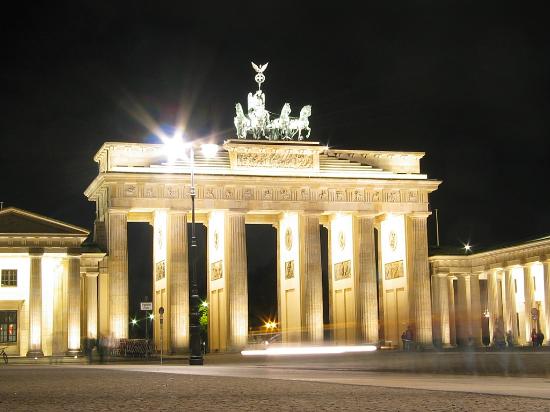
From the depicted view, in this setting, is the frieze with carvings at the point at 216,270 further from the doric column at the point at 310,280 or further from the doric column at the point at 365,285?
the doric column at the point at 365,285

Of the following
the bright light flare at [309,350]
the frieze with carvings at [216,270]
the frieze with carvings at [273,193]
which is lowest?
the bright light flare at [309,350]

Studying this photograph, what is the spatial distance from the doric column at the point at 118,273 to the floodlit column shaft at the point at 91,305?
1.34 m

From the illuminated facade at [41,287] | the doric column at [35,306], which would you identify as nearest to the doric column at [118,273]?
the illuminated facade at [41,287]

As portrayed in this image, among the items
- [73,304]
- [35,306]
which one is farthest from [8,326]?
[73,304]

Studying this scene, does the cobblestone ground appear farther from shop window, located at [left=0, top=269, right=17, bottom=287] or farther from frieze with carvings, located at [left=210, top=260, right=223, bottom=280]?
frieze with carvings, located at [left=210, top=260, right=223, bottom=280]

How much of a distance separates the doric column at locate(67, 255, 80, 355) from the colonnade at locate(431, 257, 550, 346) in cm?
3380

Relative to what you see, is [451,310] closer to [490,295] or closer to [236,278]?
[490,295]

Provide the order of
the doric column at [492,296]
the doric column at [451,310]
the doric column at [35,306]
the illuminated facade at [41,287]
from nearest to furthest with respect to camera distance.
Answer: the doric column at [35,306] < the illuminated facade at [41,287] < the doric column at [492,296] < the doric column at [451,310]

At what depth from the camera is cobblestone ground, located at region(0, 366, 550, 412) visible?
61.6 ft

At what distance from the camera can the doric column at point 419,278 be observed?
84.7 m

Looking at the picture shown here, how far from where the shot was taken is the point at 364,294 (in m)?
83.3

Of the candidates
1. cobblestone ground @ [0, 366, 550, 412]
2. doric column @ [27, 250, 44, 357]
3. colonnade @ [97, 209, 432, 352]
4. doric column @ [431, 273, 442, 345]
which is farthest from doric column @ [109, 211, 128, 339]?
cobblestone ground @ [0, 366, 550, 412]

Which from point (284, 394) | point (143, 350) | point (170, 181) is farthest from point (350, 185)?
point (284, 394)

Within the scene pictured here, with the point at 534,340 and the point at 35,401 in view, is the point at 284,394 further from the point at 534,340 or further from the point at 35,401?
the point at 534,340
